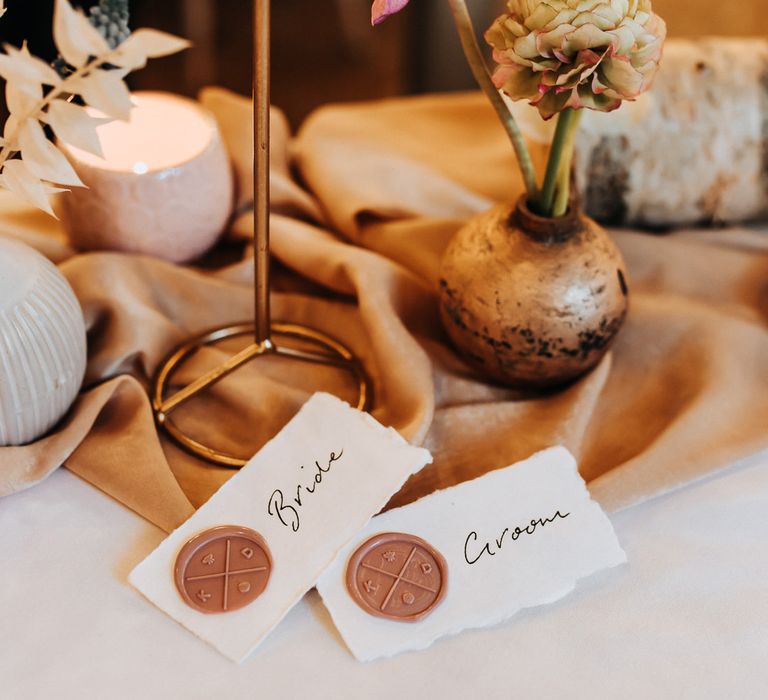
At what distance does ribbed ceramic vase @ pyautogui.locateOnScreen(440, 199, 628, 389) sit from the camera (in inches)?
24.1

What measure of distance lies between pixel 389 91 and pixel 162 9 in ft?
1.84

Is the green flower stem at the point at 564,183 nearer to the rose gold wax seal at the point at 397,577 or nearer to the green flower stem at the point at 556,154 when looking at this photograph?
the green flower stem at the point at 556,154

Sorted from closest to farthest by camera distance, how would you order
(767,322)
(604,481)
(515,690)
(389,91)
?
1. (515,690)
2. (604,481)
3. (767,322)
4. (389,91)

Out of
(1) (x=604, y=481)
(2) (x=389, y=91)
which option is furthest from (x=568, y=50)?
(2) (x=389, y=91)

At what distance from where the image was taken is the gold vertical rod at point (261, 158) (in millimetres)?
516

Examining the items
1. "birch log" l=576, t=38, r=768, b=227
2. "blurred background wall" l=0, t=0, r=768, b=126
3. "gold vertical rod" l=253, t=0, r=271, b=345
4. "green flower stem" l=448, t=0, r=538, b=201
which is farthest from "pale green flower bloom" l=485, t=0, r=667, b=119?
"blurred background wall" l=0, t=0, r=768, b=126

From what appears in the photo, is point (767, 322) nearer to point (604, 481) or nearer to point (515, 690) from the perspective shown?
point (604, 481)

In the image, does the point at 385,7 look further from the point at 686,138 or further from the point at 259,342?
the point at 686,138

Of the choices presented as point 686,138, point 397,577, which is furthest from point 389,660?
point 686,138

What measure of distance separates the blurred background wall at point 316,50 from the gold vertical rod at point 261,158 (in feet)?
3.05

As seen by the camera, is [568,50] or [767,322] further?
[767,322]

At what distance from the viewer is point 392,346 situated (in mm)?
665

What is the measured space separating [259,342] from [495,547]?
0.24 m

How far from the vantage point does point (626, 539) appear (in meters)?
0.57
